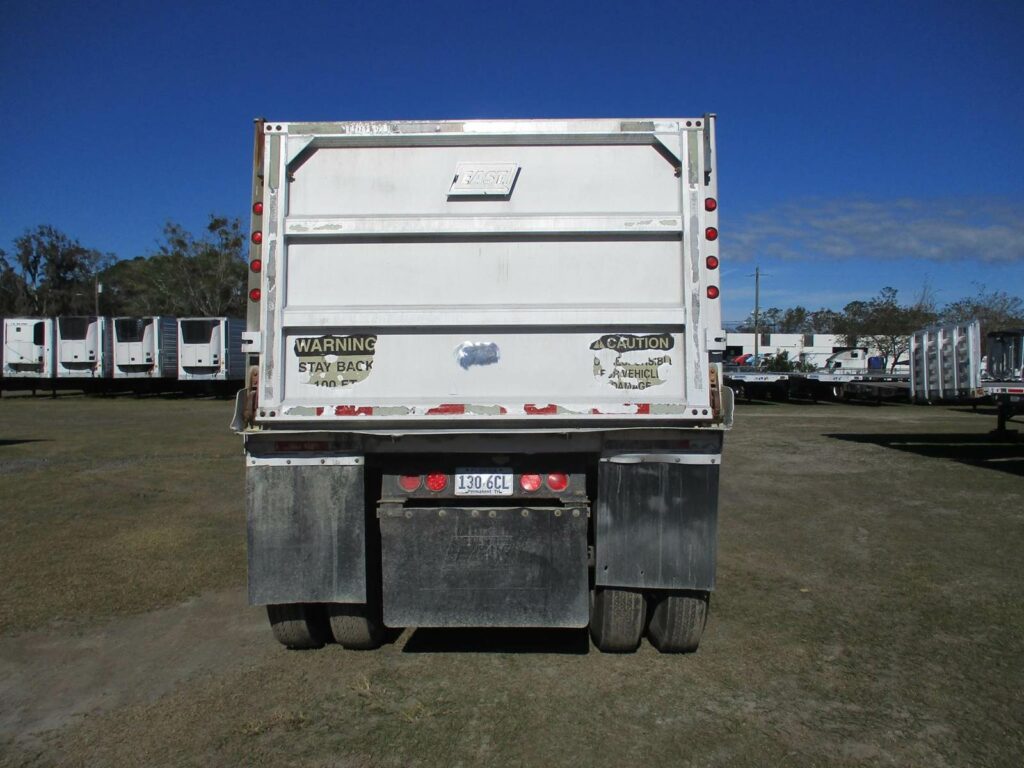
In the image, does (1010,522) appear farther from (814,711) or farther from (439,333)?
(439,333)

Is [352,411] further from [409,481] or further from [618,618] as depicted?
[618,618]

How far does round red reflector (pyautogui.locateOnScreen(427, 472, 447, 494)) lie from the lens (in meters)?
4.30

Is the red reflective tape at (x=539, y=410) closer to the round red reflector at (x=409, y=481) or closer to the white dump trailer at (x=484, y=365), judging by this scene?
the white dump trailer at (x=484, y=365)

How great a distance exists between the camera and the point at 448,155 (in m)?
4.36

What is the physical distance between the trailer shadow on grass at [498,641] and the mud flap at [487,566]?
600mm

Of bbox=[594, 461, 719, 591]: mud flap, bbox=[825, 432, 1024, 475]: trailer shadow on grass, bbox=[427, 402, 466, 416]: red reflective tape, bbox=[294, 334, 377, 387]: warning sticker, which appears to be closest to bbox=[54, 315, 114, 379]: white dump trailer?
bbox=[825, 432, 1024, 475]: trailer shadow on grass

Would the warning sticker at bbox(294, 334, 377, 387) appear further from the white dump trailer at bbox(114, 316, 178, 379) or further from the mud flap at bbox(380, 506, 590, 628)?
the white dump trailer at bbox(114, 316, 178, 379)

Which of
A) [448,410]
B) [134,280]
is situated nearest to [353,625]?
[448,410]

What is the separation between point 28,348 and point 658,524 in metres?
33.0

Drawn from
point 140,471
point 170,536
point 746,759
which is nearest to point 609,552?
point 746,759

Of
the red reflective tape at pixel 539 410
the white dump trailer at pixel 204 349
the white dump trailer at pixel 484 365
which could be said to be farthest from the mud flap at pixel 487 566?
the white dump trailer at pixel 204 349

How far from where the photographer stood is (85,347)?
3067cm

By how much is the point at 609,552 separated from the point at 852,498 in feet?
21.7

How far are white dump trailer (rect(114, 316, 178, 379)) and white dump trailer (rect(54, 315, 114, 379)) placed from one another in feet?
1.35
